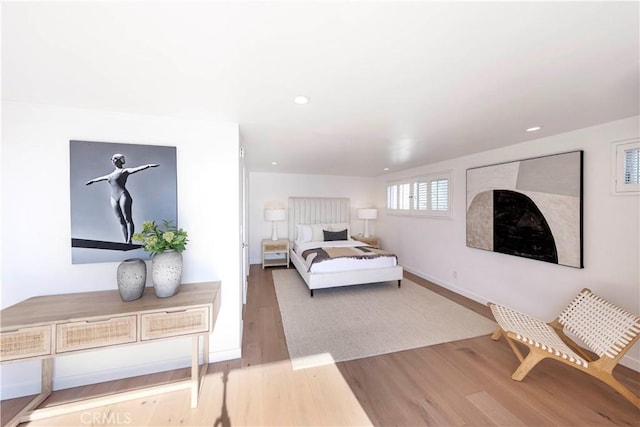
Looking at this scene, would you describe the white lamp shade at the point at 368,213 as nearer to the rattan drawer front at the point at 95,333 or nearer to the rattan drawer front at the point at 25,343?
the rattan drawer front at the point at 95,333

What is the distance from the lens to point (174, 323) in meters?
1.57

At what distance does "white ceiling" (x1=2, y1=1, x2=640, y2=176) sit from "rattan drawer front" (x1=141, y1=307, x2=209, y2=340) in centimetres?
152

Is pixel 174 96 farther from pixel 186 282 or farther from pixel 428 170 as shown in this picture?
pixel 428 170

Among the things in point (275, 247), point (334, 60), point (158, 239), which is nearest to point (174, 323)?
point (158, 239)

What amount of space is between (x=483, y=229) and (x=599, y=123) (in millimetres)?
1557

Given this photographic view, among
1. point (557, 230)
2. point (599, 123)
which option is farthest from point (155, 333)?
point (599, 123)

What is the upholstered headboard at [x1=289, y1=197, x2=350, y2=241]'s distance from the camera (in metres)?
5.60

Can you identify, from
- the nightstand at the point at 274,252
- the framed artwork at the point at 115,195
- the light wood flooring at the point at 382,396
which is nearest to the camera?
the light wood flooring at the point at 382,396

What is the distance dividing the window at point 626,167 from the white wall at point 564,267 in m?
0.05

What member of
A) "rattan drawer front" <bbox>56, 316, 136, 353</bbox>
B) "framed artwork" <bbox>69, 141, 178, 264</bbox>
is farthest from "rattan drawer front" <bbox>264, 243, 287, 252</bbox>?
"rattan drawer front" <bbox>56, 316, 136, 353</bbox>

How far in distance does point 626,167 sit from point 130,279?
421 cm

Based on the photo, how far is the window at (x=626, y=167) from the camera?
6.45 ft

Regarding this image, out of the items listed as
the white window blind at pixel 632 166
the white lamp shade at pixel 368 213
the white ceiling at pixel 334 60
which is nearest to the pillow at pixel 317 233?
the white lamp shade at pixel 368 213

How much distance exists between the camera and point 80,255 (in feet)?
5.89
